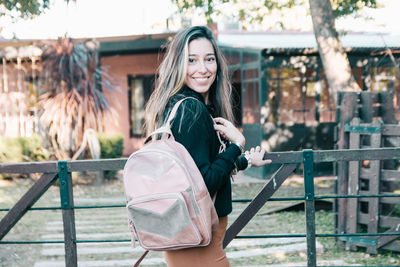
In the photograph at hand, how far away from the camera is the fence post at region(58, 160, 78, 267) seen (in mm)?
2811

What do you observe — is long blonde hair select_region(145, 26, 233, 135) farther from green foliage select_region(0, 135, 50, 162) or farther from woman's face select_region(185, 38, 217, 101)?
green foliage select_region(0, 135, 50, 162)

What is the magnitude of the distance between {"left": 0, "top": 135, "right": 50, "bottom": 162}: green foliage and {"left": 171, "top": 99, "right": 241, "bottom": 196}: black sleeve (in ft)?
30.4

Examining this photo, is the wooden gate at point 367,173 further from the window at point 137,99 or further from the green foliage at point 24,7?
the window at point 137,99

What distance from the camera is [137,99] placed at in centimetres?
1511

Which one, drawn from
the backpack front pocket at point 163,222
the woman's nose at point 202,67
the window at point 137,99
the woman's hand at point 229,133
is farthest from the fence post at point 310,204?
the window at point 137,99

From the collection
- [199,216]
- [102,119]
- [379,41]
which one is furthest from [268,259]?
[379,41]

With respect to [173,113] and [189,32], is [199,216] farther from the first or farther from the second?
[189,32]

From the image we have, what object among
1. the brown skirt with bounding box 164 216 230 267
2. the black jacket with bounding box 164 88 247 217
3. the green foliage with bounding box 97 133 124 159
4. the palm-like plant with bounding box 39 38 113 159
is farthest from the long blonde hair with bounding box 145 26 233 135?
the green foliage with bounding box 97 133 124 159

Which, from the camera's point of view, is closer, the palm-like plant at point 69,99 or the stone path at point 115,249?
the stone path at point 115,249

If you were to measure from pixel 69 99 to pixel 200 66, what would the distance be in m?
8.56

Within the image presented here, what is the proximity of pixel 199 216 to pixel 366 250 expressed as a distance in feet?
13.8

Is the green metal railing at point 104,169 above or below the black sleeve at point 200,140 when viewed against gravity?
below

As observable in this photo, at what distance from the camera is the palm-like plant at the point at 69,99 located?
32.6 feet

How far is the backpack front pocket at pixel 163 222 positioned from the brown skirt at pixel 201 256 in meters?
0.10
